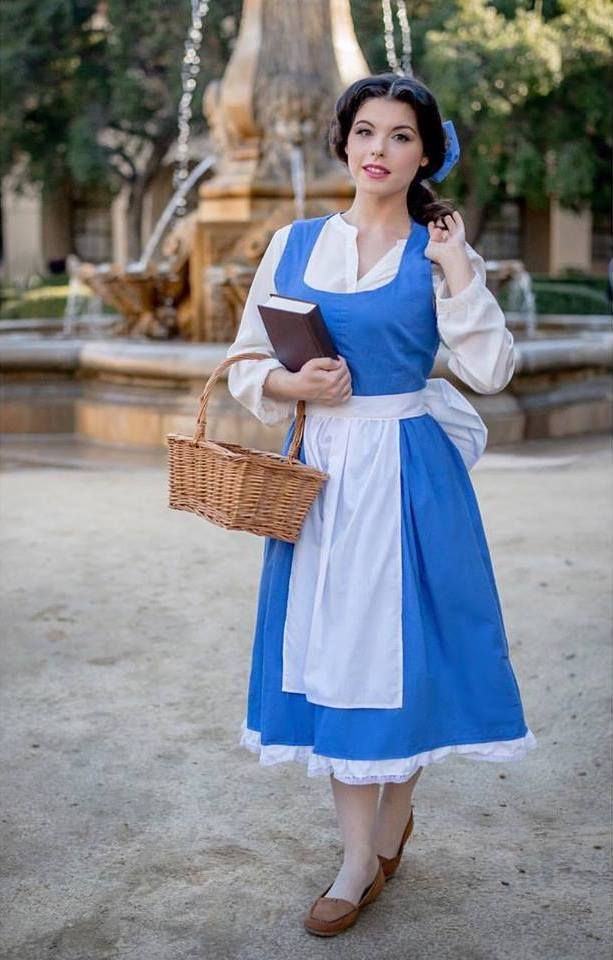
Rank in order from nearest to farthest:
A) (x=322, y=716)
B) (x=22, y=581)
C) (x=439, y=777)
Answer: (x=322, y=716) → (x=439, y=777) → (x=22, y=581)

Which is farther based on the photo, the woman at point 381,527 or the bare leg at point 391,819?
the bare leg at point 391,819

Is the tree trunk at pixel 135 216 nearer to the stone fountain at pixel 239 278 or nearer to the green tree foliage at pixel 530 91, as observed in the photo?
the green tree foliage at pixel 530 91

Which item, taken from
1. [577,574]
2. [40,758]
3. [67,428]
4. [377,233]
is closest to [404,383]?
[377,233]

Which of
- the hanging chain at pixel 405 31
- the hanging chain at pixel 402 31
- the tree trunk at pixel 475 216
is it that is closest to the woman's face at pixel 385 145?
the hanging chain at pixel 405 31

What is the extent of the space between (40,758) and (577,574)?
8.93 ft

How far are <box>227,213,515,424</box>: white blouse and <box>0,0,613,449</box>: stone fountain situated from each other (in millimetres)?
6322

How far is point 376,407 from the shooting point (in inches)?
116

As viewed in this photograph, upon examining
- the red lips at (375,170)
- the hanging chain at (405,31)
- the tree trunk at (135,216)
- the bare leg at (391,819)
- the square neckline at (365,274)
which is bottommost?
the bare leg at (391,819)

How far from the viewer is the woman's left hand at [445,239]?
2.84 meters

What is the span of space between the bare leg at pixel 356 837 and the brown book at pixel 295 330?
2.93 ft

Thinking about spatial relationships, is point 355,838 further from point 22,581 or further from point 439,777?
point 22,581

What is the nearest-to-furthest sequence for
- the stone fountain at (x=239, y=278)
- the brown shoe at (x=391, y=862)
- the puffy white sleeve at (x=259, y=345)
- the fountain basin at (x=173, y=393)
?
the puffy white sleeve at (x=259, y=345) → the brown shoe at (x=391, y=862) → the fountain basin at (x=173, y=393) → the stone fountain at (x=239, y=278)

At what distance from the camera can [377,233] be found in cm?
296

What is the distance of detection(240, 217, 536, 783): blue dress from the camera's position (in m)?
2.82
